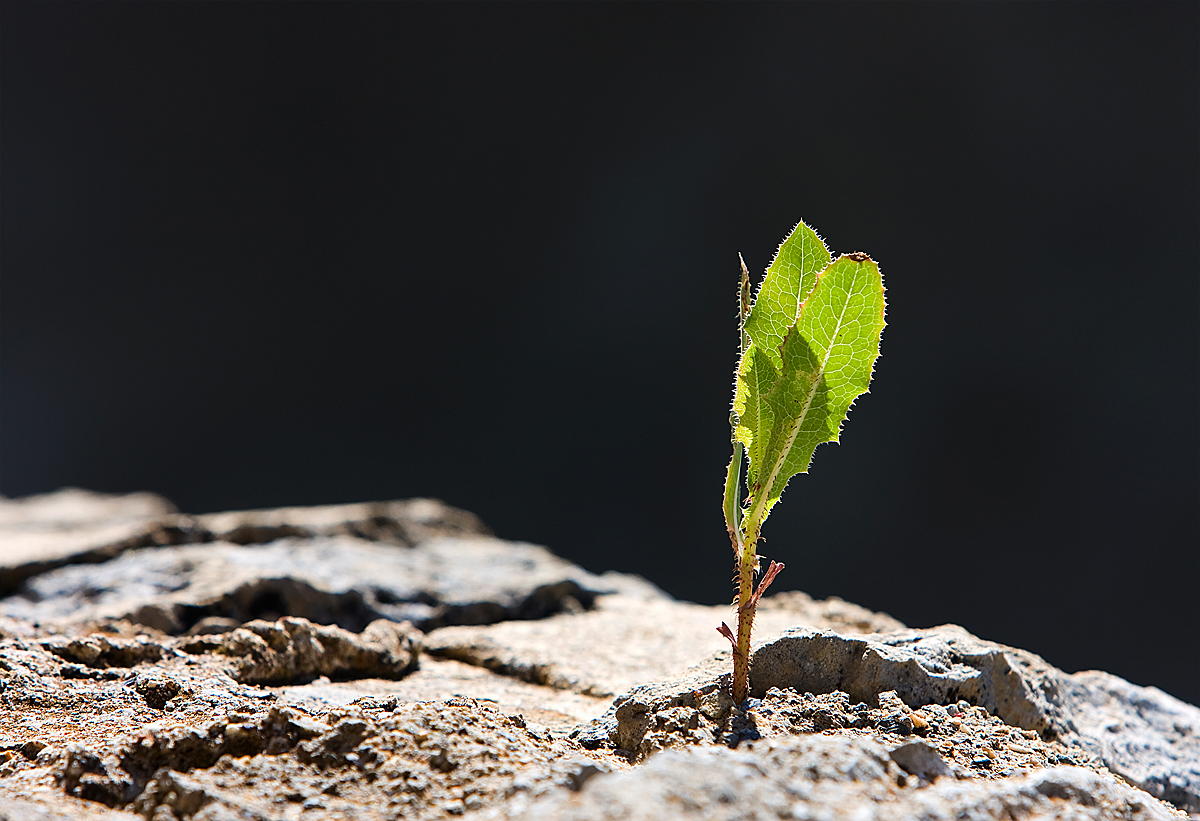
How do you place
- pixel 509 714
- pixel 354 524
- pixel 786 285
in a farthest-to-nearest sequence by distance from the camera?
pixel 354 524
pixel 509 714
pixel 786 285

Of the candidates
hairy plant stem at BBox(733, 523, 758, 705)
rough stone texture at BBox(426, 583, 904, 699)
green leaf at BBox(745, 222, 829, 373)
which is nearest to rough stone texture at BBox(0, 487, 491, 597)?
rough stone texture at BBox(426, 583, 904, 699)

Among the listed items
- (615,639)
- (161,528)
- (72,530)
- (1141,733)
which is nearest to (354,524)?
(161,528)

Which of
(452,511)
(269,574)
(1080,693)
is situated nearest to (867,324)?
(1080,693)

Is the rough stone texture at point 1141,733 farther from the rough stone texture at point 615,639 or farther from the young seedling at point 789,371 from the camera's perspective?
the young seedling at point 789,371

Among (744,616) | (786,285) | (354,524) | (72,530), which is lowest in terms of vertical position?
(72,530)

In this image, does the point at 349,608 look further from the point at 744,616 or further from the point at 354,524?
the point at 744,616

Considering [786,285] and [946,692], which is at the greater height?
[786,285]

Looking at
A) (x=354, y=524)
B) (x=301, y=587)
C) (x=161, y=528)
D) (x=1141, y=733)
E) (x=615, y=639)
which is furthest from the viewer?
(x=354, y=524)

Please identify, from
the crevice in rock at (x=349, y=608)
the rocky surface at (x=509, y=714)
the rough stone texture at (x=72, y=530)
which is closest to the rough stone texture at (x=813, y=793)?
the rocky surface at (x=509, y=714)
